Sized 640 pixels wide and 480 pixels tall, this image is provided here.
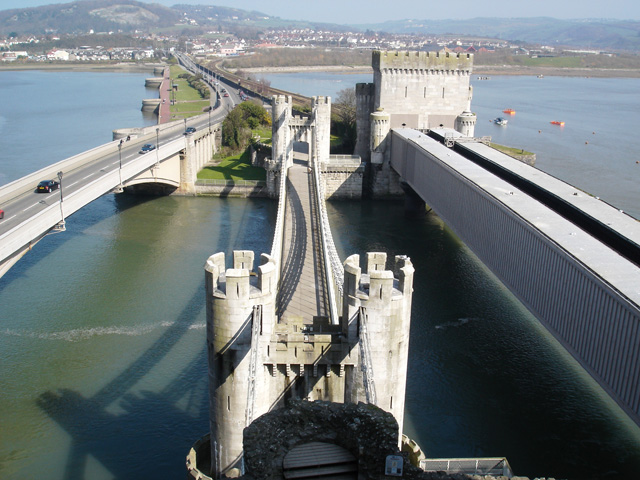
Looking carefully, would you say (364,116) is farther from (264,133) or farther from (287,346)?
(287,346)

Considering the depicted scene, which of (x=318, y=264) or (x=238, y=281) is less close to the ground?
(x=238, y=281)

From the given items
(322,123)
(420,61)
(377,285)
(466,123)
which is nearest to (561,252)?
(377,285)

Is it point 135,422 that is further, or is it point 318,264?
point 318,264

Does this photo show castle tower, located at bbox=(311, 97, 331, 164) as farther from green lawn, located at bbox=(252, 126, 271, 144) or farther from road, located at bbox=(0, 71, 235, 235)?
road, located at bbox=(0, 71, 235, 235)

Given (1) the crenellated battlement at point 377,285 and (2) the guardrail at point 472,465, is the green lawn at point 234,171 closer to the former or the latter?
(2) the guardrail at point 472,465

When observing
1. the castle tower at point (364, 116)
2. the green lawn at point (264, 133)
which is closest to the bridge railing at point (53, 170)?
the green lawn at point (264, 133)

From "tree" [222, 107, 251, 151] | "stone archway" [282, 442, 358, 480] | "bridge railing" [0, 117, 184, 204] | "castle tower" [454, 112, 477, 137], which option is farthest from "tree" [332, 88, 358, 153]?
"stone archway" [282, 442, 358, 480]
